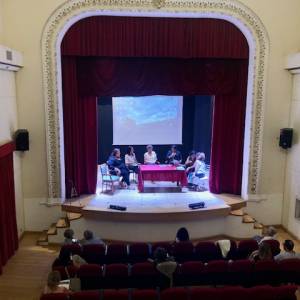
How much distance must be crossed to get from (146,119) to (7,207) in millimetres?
4598

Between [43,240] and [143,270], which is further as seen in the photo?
[43,240]

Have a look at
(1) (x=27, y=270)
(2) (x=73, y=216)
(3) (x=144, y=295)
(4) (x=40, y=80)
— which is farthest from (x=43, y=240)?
(3) (x=144, y=295)

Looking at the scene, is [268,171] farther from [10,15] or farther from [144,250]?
[10,15]

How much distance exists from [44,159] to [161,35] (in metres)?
3.62

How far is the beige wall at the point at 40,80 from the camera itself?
25.2 feet

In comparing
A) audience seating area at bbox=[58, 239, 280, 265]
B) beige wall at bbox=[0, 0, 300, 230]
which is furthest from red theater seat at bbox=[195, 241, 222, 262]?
beige wall at bbox=[0, 0, 300, 230]

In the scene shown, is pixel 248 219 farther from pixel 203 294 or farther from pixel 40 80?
pixel 40 80

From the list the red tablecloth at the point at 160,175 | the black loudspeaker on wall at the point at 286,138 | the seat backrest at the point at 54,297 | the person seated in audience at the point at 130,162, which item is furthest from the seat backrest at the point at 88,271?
the black loudspeaker on wall at the point at 286,138

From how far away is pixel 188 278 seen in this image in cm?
531

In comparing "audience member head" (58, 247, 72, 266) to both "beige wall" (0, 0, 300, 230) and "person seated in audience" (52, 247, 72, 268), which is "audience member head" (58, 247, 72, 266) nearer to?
"person seated in audience" (52, 247, 72, 268)

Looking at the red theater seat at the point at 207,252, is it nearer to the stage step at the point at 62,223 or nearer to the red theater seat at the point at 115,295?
the red theater seat at the point at 115,295

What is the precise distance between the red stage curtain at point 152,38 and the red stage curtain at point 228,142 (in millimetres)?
959

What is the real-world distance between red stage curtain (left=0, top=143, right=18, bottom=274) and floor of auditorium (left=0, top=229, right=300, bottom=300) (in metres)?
0.20

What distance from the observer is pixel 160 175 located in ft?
29.5
